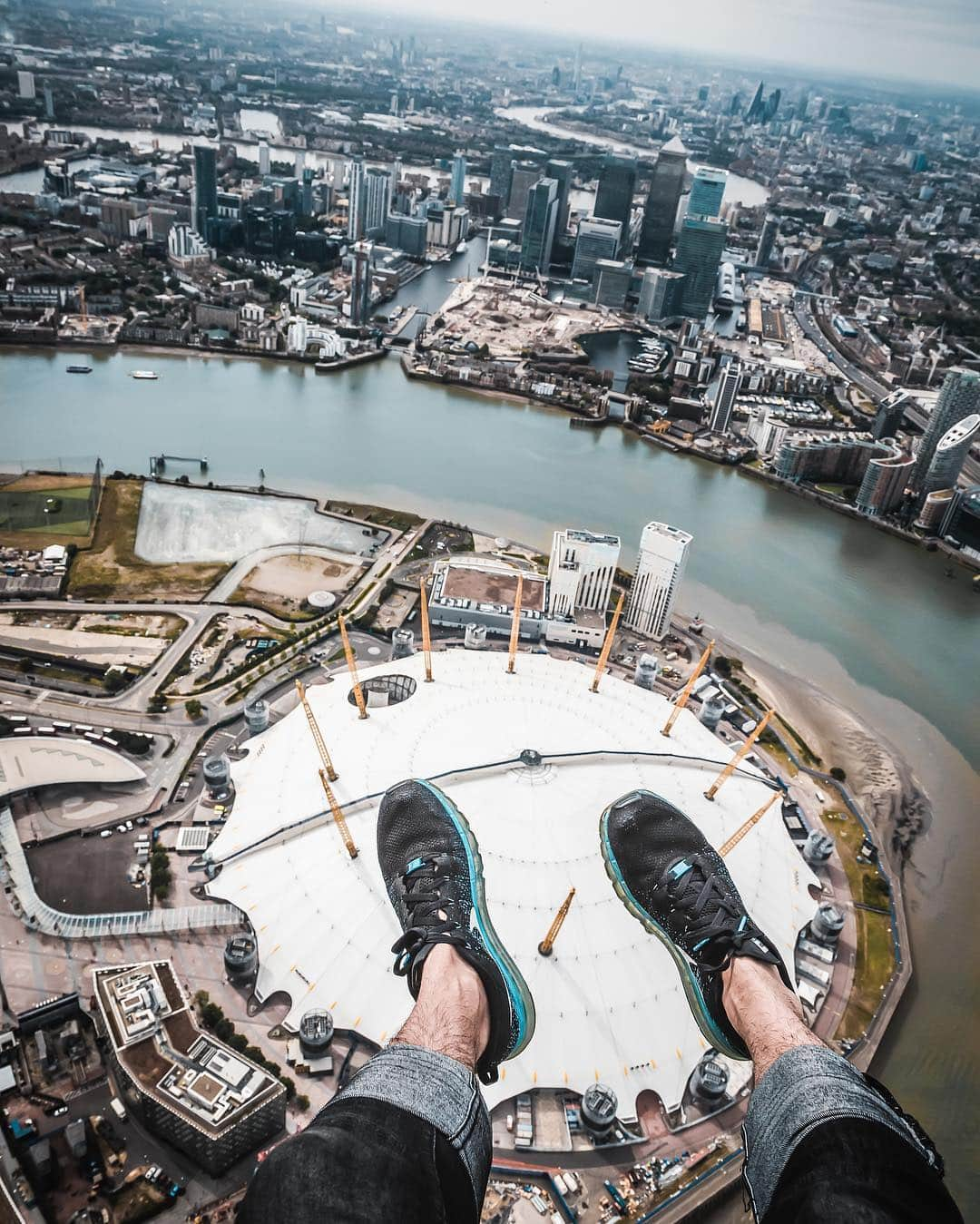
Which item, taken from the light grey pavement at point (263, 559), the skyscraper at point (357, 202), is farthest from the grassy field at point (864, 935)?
the skyscraper at point (357, 202)

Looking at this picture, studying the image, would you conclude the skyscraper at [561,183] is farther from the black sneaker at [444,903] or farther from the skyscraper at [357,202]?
the black sneaker at [444,903]

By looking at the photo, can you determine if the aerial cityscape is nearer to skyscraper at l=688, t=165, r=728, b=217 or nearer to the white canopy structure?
the white canopy structure

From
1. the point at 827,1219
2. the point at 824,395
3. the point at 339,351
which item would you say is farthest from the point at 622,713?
the point at 824,395

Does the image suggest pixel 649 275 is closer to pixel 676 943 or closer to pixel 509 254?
pixel 509 254

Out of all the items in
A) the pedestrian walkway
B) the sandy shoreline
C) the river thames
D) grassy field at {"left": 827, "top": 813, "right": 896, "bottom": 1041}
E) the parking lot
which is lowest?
the river thames

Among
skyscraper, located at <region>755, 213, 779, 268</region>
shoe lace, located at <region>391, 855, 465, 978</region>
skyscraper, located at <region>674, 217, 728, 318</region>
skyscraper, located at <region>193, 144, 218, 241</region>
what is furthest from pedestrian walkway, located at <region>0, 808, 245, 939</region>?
skyscraper, located at <region>755, 213, 779, 268</region>
